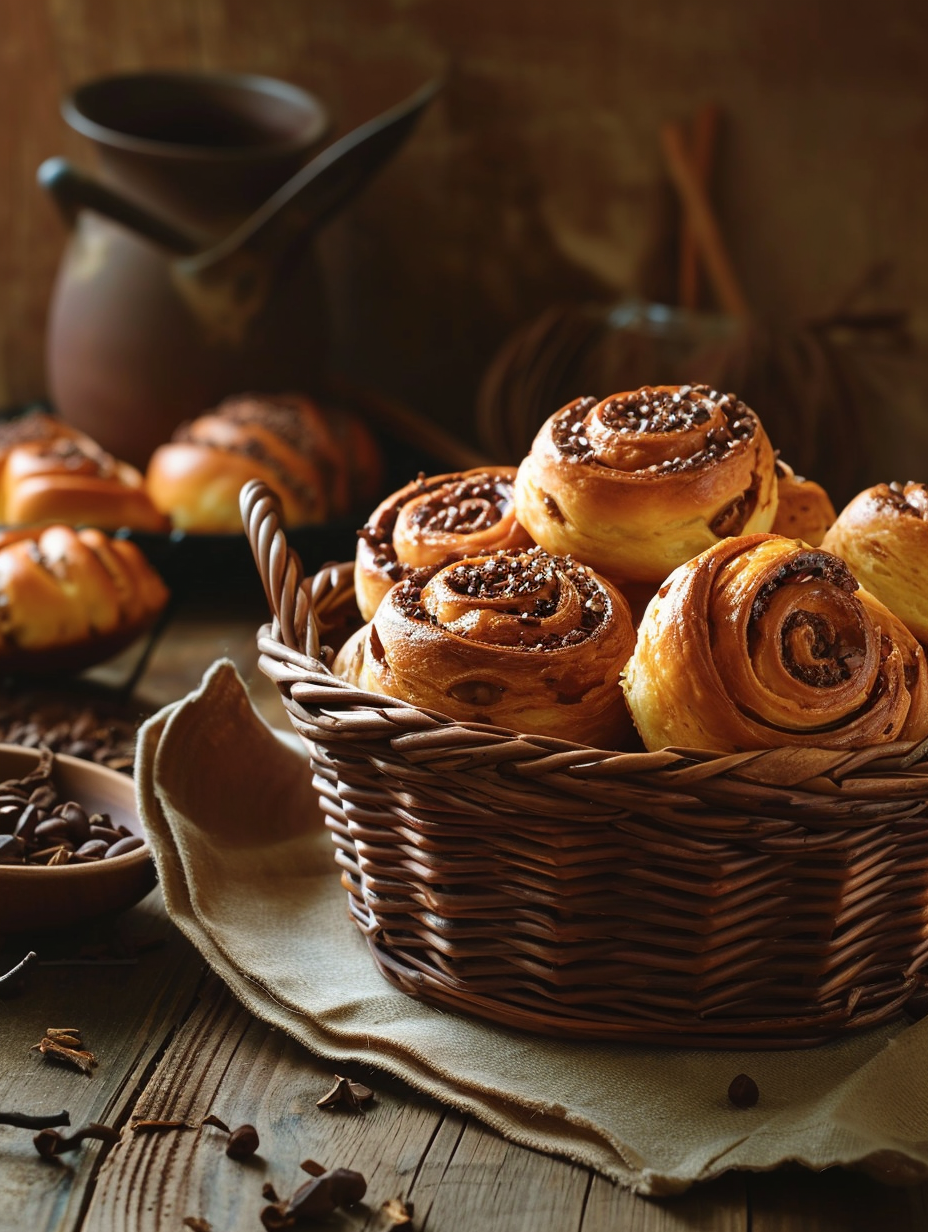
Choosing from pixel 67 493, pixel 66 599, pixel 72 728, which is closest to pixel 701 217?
pixel 67 493

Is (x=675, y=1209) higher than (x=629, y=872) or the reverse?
the reverse

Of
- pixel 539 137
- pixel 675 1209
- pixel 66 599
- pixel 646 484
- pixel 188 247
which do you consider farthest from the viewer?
pixel 539 137

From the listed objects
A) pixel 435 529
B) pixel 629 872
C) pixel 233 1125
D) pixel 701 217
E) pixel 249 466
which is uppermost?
pixel 435 529

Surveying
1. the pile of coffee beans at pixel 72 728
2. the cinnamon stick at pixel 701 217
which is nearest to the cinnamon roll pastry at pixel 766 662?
the pile of coffee beans at pixel 72 728

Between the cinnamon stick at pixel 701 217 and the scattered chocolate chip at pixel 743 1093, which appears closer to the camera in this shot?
the scattered chocolate chip at pixel 743 1093

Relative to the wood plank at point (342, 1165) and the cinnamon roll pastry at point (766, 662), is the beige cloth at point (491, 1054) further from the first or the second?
the cinnamon roll pastry at point (766, 662)

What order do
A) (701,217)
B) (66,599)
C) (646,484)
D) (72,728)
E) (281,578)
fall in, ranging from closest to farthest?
(646,484), (281,578), (72,728), (66,599), (701,217)

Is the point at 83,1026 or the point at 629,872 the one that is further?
the point at 83,1026

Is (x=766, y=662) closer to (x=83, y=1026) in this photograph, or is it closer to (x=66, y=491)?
(x=83, y=1026)
